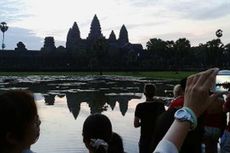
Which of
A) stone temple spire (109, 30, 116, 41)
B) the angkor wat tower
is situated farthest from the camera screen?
stone temple spire (109, 30, 116, 41)

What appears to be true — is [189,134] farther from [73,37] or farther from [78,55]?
[73,37]

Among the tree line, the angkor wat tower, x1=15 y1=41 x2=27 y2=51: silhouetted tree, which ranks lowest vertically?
the tree line

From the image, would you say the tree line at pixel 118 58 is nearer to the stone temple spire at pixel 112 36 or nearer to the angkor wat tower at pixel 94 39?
the angkor wat tower at pixel 94 39

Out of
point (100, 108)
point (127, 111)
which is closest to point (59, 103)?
point (100, 108)

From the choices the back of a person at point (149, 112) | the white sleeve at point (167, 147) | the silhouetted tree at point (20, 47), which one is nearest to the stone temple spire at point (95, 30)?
the silhouetted tree at point (20, 47)

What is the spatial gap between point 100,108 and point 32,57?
11953 centimetres

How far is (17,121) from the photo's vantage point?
2.41 m

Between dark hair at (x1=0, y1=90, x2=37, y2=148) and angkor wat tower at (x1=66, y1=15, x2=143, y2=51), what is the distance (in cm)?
15557

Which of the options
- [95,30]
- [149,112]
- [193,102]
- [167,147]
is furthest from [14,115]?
[95,30]

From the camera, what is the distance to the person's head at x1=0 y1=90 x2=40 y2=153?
7.84 ft

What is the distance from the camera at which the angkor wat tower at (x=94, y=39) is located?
533ft

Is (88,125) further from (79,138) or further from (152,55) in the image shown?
(152,55)

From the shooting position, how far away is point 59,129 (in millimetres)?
14438

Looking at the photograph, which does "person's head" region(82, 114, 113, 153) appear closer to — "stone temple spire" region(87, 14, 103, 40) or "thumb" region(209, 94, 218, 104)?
"thumb" region(209, 94, 218, 104)
